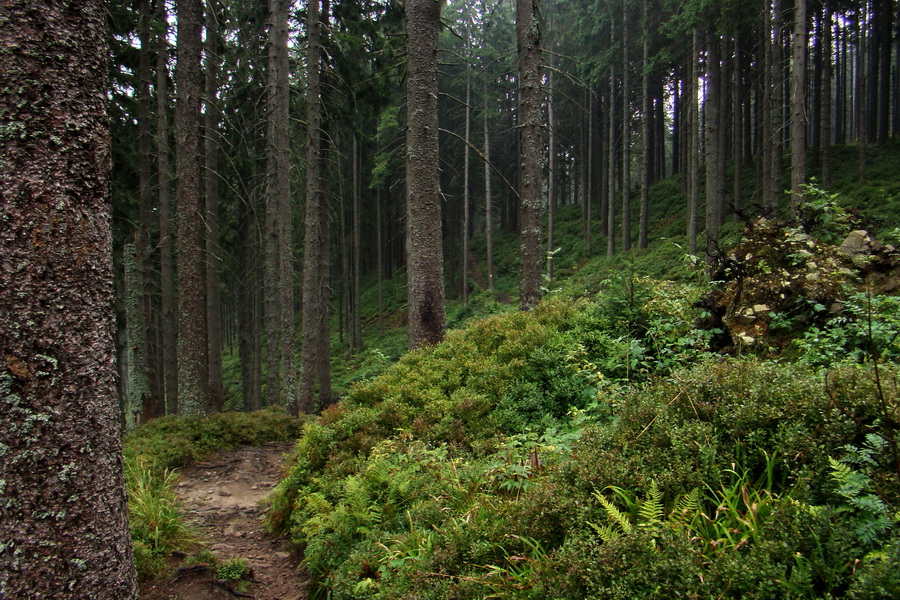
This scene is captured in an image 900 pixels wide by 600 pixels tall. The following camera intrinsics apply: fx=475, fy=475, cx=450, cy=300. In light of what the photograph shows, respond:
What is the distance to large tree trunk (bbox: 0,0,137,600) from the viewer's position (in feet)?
7.52

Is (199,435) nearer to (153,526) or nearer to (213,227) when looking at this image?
(153,526)

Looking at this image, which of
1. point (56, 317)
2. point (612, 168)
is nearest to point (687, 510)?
point (56, 317)

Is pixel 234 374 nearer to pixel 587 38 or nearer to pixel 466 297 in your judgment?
pixel 466 297

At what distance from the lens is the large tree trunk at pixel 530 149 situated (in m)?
9.29

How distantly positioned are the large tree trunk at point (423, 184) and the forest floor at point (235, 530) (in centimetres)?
337

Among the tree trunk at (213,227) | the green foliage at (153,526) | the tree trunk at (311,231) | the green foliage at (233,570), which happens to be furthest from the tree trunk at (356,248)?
the green foliage at (233,570)

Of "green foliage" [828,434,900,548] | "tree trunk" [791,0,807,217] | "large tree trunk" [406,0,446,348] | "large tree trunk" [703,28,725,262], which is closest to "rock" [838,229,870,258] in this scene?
"green foliage" [828,434,900,548]

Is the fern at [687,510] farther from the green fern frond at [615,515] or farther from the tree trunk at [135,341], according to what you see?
the tree trunk at [135,341]

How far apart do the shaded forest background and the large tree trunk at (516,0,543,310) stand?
43 cm

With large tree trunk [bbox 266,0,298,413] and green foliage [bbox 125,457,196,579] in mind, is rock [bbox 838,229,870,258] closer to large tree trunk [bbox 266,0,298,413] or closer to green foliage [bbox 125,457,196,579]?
green foliage [bbox 125,457,196,579]

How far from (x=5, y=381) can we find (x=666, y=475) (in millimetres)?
3348

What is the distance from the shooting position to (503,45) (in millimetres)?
32344

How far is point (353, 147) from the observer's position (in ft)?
82.7

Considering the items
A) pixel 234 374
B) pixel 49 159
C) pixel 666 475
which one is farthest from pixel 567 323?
pixel 234 374
